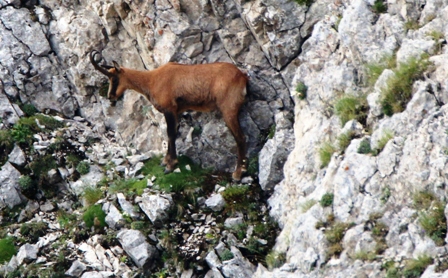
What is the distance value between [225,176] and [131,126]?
3.20 m

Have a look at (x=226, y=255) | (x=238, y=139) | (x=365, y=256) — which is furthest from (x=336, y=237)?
(x=238, y=139)

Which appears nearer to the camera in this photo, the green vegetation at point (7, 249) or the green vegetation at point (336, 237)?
the green vegetation at point (336, 237)

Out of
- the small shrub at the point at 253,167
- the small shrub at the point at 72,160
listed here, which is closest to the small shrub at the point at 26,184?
the small shrub at the point at 72,160

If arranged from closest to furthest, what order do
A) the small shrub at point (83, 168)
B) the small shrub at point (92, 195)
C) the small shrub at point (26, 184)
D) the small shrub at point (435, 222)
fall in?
1. the small shrub at point (435, 222)
2. the small shrub at point (92, 195)
3. the small shrub at point (26, 184)
4. the small shrub at point (83, 168)

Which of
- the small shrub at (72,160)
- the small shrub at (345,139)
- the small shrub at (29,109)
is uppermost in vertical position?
the small shrub at (345,139)

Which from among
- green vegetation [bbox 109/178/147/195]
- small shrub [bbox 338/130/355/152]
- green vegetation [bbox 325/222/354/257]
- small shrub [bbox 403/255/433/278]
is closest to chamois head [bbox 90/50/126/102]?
green vegetation [bbox 109/178/147/195]

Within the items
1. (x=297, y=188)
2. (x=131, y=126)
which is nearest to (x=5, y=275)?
(x=131, y=126)

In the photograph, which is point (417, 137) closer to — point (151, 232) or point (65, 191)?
point (151, 232)

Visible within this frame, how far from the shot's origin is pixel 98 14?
18.9 m

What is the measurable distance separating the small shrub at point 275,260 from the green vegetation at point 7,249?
5959 mm

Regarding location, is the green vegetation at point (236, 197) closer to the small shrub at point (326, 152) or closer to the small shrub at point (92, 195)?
the small shrub at point (326, 152)

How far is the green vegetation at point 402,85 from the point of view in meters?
13.1

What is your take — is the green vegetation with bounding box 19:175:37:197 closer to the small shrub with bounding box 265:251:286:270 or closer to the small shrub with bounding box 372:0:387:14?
the small shrub with bounding box 265:251:286:270

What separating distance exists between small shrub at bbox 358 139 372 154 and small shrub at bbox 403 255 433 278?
270cm
